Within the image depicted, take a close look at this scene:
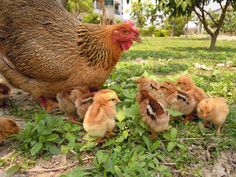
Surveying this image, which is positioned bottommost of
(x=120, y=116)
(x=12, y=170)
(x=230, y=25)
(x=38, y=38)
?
(x=230, y=25)

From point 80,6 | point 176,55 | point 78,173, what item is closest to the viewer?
point 78,173

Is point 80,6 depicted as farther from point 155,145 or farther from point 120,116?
point 155,145

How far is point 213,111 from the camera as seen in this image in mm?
3088

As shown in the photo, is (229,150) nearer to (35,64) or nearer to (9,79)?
(35,64)

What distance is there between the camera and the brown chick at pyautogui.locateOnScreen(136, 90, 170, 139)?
2.75m

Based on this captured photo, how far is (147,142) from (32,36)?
6.39ft

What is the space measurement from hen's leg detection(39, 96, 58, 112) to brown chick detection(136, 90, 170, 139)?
56.3 inches

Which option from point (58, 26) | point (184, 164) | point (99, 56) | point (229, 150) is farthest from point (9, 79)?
point (229, 150)

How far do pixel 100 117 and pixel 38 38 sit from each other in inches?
61.1

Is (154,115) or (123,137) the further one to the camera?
(123,137)

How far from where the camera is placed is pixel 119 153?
2711mm

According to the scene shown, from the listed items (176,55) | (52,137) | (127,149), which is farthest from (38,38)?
(176,55)

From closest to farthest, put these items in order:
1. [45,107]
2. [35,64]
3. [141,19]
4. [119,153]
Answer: [119,153] → [35,64] → [45,107] → [141,19]

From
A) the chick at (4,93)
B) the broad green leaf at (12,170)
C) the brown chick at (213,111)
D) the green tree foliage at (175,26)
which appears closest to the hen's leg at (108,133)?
the broad green leaf at (12,170)
